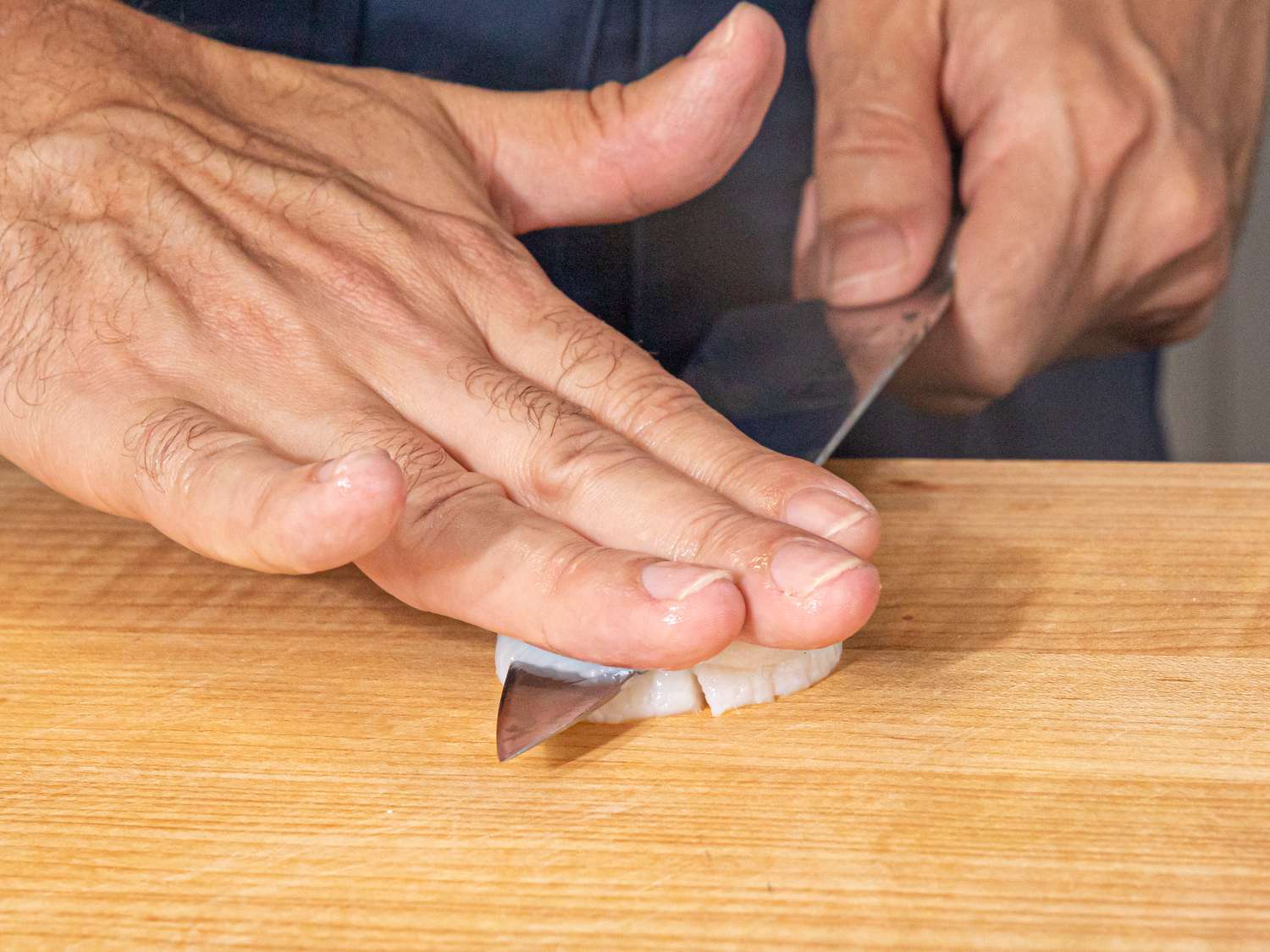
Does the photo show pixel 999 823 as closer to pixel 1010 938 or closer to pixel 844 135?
pixel 1010 938

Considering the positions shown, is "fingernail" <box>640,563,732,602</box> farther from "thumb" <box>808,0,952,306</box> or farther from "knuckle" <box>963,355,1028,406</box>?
"knuckle" <box>963,355,1028,406</box>

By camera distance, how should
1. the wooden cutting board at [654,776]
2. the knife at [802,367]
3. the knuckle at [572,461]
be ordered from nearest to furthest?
the wooden cutting board at [654,776]
the knuckle at [572,461]
the knife at [802,367]

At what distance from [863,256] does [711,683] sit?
0.55m

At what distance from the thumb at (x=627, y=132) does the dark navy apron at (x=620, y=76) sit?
0.15 feet

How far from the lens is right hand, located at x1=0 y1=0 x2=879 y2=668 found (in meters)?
0.54

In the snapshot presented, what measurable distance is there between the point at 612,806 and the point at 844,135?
733 millimetres

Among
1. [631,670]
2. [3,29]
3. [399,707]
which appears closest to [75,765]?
[399,707]

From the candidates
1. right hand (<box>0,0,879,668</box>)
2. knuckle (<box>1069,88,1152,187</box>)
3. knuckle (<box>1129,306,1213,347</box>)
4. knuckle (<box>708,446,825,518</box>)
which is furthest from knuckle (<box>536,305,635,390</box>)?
knuckle (<box>1129,306,1213,347</box>)

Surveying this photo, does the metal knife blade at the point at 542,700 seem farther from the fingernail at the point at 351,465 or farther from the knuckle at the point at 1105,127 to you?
the knuckle at the point at 1105,127

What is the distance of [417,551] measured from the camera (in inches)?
23.4

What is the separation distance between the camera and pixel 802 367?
0.86 m

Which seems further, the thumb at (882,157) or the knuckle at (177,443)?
the thumb at (882,157)

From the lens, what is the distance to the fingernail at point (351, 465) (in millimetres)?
480

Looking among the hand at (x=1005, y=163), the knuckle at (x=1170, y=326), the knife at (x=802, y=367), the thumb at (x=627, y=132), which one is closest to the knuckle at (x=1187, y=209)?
the hand at (x=1005, y=163)
